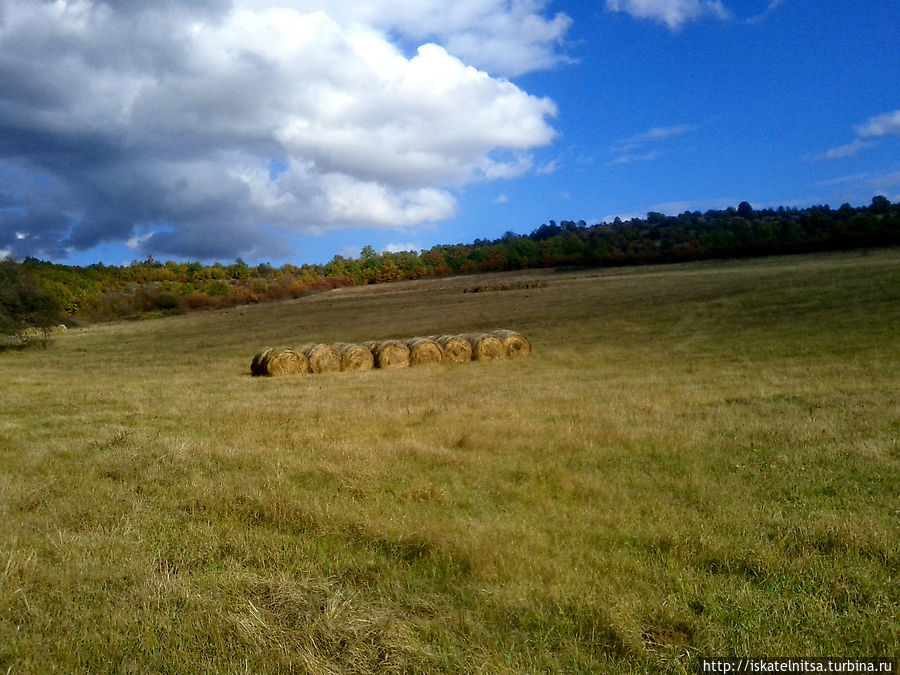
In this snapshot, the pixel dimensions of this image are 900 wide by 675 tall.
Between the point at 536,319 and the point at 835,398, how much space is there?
2228cm

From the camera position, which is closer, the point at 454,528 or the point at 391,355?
→ the point at 454,528

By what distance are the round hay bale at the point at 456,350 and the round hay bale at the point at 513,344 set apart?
4.58 feet

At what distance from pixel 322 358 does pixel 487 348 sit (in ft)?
20.1

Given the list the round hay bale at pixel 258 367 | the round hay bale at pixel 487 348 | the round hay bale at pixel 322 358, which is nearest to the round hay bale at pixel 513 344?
the round hay bale at pixel 487 348

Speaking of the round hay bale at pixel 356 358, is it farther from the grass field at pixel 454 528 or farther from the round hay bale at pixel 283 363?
the grass field at pixel 454 528

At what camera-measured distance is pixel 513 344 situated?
24.2 meters

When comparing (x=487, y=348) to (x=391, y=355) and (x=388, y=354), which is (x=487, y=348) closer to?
(x=391, y=355)

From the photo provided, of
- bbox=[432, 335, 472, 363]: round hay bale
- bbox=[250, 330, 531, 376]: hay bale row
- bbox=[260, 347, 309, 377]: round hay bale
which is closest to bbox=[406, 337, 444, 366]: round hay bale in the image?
bbox=[250, 330, 531, 376]: hay bale row

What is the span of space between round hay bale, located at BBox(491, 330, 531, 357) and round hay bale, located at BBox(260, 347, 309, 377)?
744cm

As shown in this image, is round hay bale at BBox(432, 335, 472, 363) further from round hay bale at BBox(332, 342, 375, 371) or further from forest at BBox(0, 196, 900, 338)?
forest at BBox(0, 196, 900, 338)

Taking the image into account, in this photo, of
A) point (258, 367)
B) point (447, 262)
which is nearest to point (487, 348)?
point (258, 367)

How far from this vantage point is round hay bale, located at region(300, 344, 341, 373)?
22.1 metres

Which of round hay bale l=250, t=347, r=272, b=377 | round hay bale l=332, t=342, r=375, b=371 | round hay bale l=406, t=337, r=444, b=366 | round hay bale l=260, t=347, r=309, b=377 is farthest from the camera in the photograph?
round hay bale l=406, t=337, r=444, b=366

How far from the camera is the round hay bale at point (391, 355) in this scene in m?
22.7
